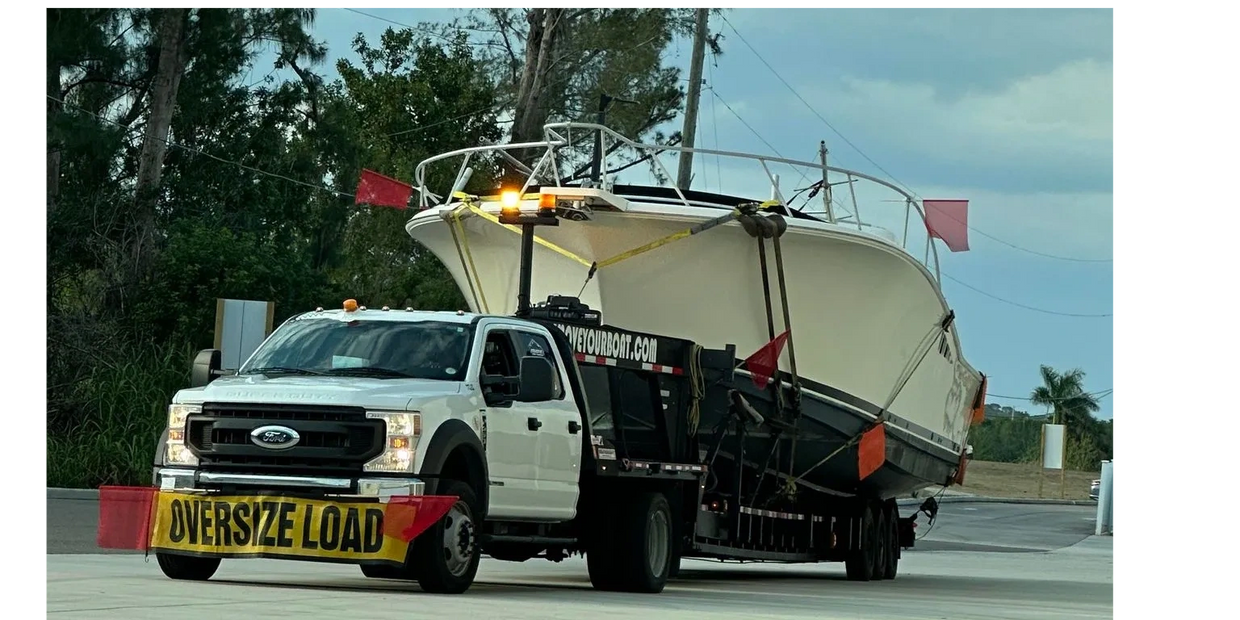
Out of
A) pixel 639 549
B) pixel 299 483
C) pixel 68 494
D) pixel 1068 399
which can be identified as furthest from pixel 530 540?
pixel 1068 399

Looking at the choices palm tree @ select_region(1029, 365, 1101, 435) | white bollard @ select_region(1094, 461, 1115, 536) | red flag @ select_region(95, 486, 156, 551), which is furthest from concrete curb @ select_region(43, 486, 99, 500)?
palm tree @ select_region(1029, 365, 1101, 435)

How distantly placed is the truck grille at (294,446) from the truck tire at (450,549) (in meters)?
0.64

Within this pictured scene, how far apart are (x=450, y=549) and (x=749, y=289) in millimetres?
5932

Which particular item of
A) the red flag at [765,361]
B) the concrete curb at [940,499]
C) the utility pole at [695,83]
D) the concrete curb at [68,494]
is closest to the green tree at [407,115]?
the utility pole at [695,83]

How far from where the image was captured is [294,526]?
11820mm

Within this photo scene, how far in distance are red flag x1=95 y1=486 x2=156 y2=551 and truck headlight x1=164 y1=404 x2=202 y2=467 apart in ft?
0.88

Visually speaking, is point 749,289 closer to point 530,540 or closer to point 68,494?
point 530,540

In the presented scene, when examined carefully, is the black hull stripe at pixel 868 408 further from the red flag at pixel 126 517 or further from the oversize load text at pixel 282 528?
the red flag at pixel 126 517

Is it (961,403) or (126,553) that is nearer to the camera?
(126,553)
